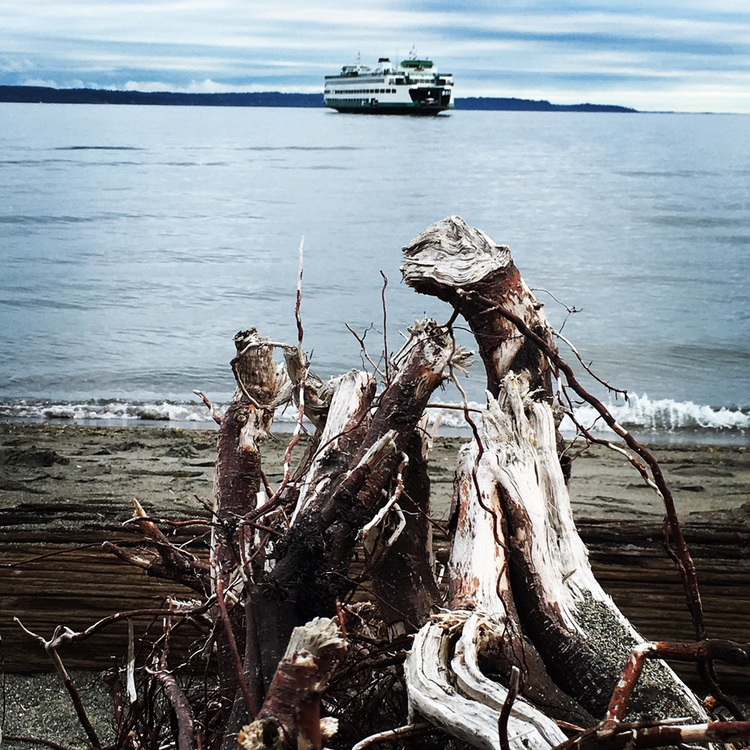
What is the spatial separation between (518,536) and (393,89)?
6786cm

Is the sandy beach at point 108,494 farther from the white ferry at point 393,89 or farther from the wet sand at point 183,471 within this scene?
the white ferry at point 393,89

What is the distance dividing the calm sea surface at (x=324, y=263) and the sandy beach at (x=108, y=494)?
1.18 metres

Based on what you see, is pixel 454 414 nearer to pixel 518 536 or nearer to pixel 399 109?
pixel 518 536

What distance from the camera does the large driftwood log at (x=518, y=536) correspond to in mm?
1955

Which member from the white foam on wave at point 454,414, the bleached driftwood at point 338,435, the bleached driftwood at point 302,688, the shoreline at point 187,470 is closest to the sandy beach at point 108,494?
the shoreline at point 187,470

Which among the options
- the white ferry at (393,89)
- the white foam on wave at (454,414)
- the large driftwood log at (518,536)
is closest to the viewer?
the large driftwood log at (518,536)

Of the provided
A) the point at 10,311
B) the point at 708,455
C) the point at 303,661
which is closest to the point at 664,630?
the point at 303,661

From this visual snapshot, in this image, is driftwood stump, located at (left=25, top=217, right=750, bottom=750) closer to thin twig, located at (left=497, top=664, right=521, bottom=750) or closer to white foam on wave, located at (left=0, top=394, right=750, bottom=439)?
thin twig, located at (left=497, top=664, right=521, bottom=750)

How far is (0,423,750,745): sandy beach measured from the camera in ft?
11.0

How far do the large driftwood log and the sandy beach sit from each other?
1.10m

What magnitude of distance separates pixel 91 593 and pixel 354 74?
227ft

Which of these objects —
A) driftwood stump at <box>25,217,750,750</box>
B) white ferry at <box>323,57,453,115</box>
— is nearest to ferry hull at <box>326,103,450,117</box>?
white ferry at <box>323,57,453,115</box>

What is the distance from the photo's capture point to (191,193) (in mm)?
27828

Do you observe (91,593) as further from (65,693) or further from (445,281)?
(445,281)
